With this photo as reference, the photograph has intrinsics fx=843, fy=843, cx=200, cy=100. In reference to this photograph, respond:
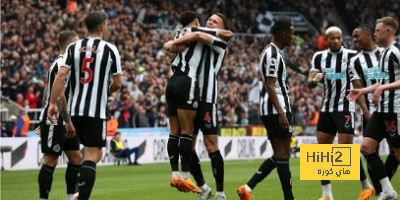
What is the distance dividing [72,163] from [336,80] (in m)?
4.01

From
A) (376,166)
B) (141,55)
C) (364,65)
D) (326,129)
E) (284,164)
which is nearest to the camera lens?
(284,164)

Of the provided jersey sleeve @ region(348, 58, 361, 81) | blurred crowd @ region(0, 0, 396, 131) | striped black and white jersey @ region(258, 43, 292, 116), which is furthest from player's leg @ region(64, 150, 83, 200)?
blurred crowd @ region(0, 0, 396, 131)

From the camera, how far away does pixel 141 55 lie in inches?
1196

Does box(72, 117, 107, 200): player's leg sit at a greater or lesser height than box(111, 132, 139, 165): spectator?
greater

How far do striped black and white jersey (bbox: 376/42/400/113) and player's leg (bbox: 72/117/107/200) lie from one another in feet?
12.7

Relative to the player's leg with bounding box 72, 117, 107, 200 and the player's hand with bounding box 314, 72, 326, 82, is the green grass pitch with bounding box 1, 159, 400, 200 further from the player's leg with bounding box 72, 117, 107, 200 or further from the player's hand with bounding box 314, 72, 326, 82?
the player's leg with bounding box 72, 117, 107, 200

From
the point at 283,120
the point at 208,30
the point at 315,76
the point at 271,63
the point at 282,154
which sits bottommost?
the point at 282,154

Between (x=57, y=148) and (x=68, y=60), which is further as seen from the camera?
(x=57, y=148)

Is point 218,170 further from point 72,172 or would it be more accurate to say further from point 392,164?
point 392,164

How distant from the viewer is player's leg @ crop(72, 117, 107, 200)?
30.3ft

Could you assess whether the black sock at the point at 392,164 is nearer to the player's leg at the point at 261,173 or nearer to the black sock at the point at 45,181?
the player's leg at the point at 261,173

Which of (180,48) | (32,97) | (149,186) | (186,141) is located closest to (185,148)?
(186,141)

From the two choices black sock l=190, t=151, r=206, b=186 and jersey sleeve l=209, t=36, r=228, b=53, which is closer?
jersey sleeve l=209, t=36, r=228, b=53

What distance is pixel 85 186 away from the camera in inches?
364
